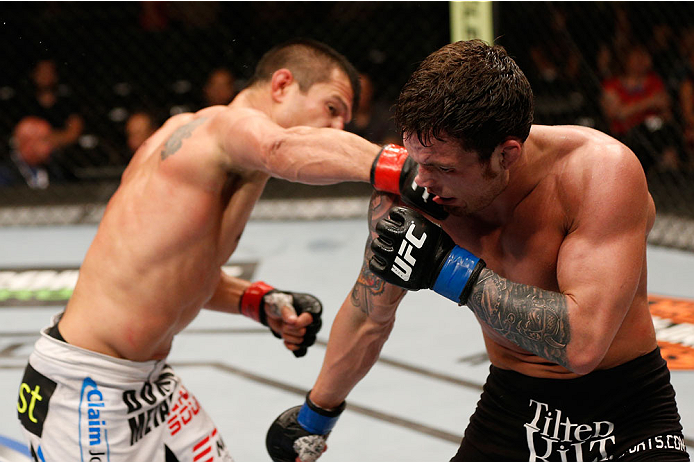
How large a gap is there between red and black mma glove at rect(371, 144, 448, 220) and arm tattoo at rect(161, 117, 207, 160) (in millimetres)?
515

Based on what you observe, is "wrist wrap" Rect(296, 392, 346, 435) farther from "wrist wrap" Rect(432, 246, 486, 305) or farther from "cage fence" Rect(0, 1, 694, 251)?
"cage fence" Rect(0, 1, 694, 251)

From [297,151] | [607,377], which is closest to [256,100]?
[297,151]

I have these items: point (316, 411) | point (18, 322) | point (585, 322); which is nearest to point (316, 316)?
point (316, 411)

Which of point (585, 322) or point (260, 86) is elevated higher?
point (260, 86)

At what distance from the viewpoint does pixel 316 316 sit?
220 cm

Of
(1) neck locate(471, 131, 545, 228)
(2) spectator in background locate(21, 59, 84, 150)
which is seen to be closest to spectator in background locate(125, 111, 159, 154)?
(2) spectator in background locate(21, 59, 84, 150)

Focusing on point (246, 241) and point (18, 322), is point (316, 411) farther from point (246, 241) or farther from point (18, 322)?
point (246, 241)

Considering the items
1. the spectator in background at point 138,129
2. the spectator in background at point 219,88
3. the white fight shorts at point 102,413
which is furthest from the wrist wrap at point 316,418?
the spectator in background at point 138,129

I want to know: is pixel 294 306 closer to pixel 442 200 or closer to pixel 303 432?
pixel 303 432

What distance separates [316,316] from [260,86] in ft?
2.13

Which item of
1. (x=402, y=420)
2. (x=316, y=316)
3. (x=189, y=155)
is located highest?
(x=189, y=155)

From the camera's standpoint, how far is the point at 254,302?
225 centimetres

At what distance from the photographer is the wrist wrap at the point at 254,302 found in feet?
7.36

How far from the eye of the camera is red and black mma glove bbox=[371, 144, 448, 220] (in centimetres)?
154
